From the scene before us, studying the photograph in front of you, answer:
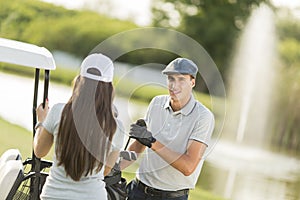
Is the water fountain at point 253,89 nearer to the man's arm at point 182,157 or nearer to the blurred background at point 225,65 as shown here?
the blurred background at point 225,65

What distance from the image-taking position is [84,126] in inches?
119

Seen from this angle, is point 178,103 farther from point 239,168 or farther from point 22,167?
point 239,168

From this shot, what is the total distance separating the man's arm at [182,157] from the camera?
11.5ft

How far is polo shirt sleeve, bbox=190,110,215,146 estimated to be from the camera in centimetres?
357

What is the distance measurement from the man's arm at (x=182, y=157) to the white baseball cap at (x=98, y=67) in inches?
20.7

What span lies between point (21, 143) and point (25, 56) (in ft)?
18.3

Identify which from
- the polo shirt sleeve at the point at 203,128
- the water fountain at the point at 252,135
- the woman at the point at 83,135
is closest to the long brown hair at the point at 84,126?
the woman at the point at 83,135

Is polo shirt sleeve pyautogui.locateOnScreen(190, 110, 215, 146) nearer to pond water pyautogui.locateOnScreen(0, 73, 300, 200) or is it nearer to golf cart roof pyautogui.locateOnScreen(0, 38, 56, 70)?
golf cart roof pyautogui.locateOnScreen(0, 38, 56, 70)

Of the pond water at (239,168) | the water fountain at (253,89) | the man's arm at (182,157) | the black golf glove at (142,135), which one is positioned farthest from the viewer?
the water fountain at (253,89)

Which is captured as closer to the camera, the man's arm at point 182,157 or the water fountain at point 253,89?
the man's arm at point 182,157

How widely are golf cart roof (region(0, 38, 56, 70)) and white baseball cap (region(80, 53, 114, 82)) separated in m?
0.62

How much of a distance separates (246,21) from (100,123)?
2643 cm

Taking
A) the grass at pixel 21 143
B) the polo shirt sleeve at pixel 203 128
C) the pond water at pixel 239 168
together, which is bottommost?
the pond water at pixel 239 168

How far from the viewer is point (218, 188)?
31.8 feet
